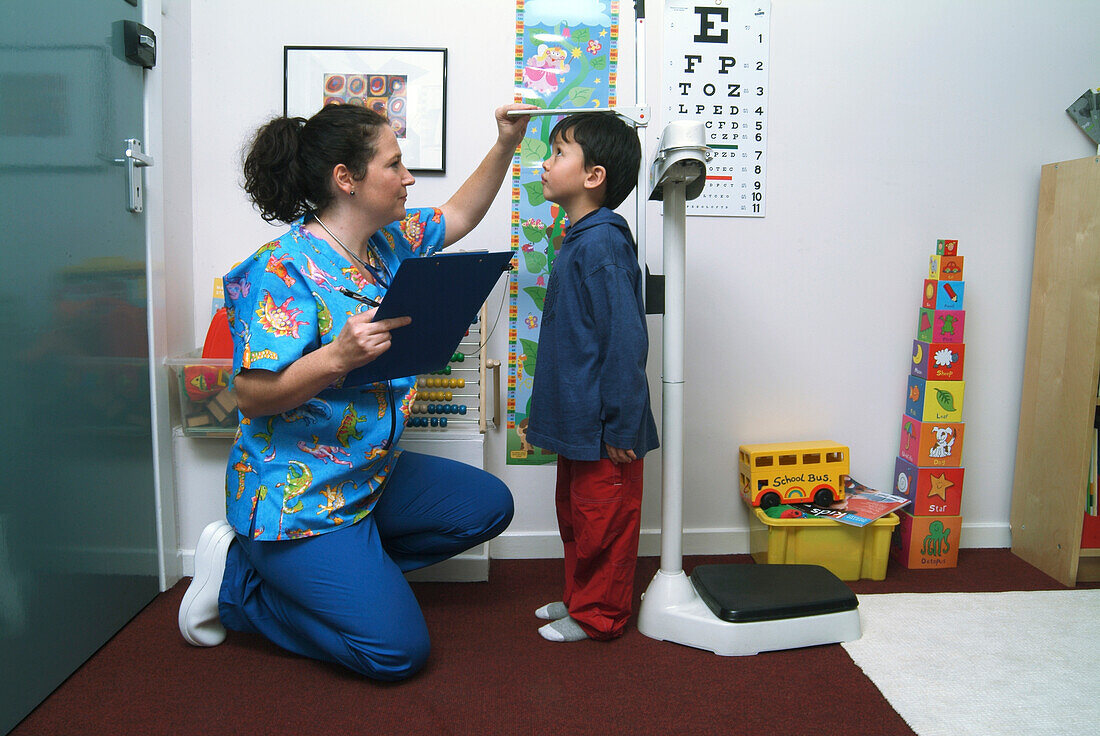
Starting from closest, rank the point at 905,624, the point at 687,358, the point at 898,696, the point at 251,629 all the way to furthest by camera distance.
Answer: the point at 898,696
the point at 251,629
the point at 905,624
the point at 687,358

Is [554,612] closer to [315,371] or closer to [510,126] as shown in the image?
[315,371]

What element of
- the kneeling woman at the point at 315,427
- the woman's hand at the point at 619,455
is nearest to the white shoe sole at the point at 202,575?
the kneeling woman at the point at 315,427

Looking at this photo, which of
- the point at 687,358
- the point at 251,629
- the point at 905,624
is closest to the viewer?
the point at 251,629

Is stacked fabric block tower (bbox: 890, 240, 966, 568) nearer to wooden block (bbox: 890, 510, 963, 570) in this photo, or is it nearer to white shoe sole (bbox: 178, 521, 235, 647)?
wooden block (bbox: 890, 510, 963, 570)

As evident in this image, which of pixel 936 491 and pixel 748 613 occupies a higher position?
pixel 936 491

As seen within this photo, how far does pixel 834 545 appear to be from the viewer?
194cm

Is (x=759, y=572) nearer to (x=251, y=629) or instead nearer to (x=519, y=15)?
(x=251, y=629)

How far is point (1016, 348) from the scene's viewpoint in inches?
85.8

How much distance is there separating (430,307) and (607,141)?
1.99ft

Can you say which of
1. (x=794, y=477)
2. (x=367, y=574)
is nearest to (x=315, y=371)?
(x=367, y=574)

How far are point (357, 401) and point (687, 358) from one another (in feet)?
3.30

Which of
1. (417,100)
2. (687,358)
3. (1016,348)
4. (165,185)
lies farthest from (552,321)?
(1016,348)

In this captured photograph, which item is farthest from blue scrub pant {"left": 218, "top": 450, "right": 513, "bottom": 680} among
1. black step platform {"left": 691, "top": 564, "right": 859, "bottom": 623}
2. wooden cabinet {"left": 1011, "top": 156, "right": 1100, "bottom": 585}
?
wooden cabinet {"left": 1011, "top": 156, "right": 1100, "bottom": 585}

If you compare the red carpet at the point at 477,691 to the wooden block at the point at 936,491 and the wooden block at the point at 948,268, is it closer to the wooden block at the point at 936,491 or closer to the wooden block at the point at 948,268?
the wooden block at the point at 936,491
